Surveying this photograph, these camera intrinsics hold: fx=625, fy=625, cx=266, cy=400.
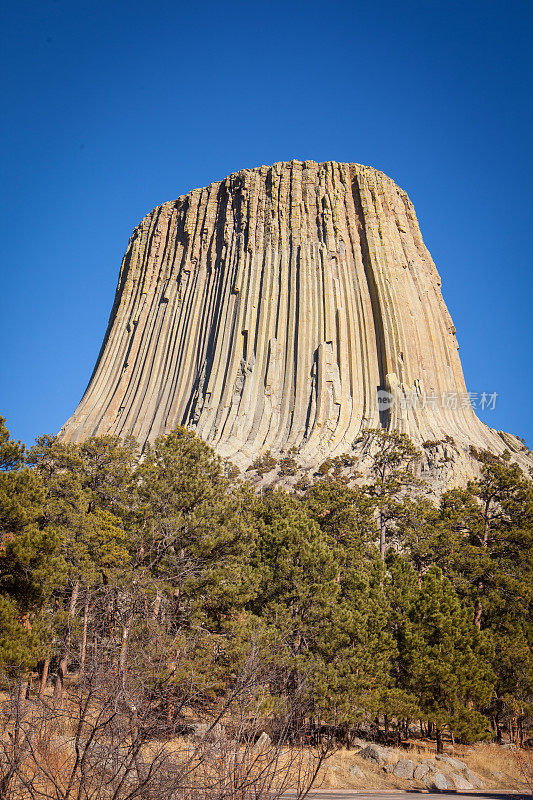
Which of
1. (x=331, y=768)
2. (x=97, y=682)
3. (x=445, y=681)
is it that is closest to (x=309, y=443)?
(x=445, y=681)

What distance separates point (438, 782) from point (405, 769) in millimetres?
806

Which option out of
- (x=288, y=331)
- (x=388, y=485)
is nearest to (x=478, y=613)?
(x=388, y=485)

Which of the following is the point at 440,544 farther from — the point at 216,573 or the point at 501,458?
the point at 501,458

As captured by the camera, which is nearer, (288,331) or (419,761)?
(419,761)

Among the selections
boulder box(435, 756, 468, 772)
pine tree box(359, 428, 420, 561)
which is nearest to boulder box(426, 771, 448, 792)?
boulder box(435, 756, 468, 772)

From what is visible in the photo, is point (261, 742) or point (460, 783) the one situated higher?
point (261, 742)

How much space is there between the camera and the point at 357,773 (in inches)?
575

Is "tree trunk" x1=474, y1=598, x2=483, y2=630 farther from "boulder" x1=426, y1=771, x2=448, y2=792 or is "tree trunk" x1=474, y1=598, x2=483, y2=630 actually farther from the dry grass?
"boulder" x1=426, y1=771, x2=448, y2=792

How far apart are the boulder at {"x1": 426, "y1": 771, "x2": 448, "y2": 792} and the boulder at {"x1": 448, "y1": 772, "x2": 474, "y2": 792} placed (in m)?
0.26

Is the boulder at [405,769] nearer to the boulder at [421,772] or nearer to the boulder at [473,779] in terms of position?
the boulder at [421,772]

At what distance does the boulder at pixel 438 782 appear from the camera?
14.3 meters

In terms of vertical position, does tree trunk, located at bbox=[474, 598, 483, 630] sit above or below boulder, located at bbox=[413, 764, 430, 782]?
above

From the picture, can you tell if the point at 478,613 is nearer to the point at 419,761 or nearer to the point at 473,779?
the point at 419,761

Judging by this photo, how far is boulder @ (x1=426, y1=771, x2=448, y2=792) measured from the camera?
14.3 meters
